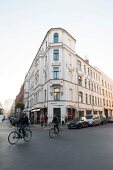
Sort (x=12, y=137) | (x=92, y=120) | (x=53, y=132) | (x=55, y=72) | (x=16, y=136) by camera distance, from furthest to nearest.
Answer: (x=55, y=72)
(x=92, y=120)
(x=53, y=132)
(x=16, y=136)
(x=12, y=137)

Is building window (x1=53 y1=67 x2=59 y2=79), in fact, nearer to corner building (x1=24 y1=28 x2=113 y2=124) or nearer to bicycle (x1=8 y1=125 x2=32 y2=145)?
corner building (x1=24 y1=28 x2=113 y2=124)

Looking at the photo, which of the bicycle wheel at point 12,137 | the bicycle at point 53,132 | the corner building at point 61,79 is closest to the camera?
the bicycle wheel at point 12,137

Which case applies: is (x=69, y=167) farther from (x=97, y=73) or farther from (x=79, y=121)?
(x=97, y=73)

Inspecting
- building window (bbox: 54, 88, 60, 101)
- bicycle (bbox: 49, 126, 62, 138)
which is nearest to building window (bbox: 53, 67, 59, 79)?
building window (bbox: 54, 88, 60, 101)

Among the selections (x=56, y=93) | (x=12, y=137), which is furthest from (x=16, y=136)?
(x=56, y=93)

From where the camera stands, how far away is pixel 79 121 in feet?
87.8

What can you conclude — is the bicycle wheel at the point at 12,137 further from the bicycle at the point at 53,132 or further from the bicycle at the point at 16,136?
the bicycle at the point at 53,132

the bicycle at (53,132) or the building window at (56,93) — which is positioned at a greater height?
the building window at (56,93)

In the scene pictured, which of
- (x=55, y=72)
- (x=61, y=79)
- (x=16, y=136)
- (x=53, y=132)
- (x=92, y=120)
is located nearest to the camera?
(x=16, y=136)

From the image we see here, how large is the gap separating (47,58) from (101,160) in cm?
3376

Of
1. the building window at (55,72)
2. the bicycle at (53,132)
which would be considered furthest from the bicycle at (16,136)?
the building window at (55,72)

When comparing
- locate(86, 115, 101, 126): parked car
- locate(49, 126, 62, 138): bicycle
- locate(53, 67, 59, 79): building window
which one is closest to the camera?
locate(49, 126, 62, 138): bicycle

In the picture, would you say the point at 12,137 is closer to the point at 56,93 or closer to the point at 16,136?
the point at 16,136

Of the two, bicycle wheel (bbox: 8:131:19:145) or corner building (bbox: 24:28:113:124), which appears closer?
bicycle wheel (bbox: 8:131:19:145)
